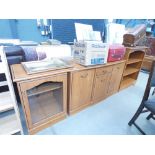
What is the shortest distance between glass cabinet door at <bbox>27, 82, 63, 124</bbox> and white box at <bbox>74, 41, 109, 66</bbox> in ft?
1.45

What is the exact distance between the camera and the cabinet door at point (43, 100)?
122cm

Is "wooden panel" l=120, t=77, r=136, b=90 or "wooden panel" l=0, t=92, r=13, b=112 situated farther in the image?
"wooden panel" l=120, t=77, r=136, b=90

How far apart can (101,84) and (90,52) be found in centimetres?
63

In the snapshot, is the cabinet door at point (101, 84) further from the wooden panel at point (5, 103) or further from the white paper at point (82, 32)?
the wooden panel at point (5, 103)

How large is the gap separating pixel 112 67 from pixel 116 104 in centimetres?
68

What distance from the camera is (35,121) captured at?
4.71ft

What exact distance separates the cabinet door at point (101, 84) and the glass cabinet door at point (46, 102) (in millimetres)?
582

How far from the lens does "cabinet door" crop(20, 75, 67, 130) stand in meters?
1.22

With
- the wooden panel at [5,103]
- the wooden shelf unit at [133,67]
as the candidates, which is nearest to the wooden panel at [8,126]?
the wooden panel at [5,103]

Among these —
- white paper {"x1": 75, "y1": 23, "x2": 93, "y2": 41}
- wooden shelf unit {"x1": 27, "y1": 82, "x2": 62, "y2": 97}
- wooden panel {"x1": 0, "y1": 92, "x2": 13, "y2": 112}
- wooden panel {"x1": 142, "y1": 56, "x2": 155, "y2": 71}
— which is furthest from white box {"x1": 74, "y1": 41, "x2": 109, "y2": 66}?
wooden panel {"x1": 142, "y1": 56, "x2": 155, "y2": 71}

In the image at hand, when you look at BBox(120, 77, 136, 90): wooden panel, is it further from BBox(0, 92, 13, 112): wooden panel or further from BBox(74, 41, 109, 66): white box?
BBox(0, 92, 13, 112): wooden panel

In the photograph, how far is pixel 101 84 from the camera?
1881 millimetres
